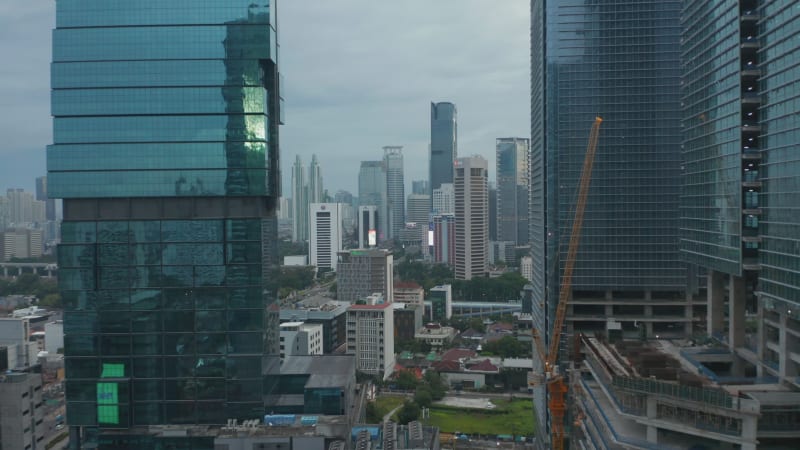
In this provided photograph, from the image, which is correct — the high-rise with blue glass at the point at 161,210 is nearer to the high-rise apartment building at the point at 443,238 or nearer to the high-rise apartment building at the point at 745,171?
the high-rise apartment building at the point at 745,171

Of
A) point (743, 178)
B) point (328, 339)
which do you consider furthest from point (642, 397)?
point (328, 339)

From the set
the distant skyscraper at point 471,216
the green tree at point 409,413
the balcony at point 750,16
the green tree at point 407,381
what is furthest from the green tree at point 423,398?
the distant skyscraper at point 471,216

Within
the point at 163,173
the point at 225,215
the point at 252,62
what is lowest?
the point at 225,215

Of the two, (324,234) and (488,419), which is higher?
(324,234)

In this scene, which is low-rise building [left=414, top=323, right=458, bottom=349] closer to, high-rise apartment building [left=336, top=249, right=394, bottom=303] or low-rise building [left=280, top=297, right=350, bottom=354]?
high-rise apartment building [left=336, top=249, right=394, bottom=303]

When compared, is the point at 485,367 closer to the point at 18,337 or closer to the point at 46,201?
the point at 18,337

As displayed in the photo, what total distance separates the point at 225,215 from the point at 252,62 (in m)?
8.13

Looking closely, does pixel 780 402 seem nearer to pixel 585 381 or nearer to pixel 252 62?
pixel 585 381

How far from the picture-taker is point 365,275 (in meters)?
78.1

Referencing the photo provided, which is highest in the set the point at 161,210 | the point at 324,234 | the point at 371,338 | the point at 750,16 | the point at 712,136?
the point at 750,16

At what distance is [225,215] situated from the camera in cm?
3409

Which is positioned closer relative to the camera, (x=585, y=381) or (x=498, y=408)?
(x=585, y=381)

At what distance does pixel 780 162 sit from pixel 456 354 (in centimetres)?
4525

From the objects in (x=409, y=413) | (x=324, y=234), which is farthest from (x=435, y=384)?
(x=324, y=234)
